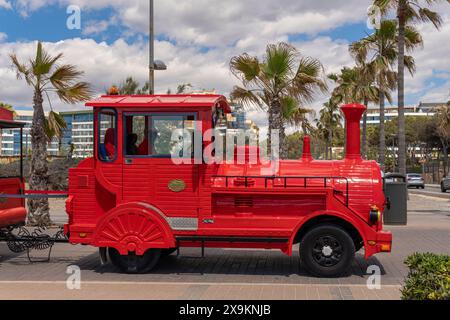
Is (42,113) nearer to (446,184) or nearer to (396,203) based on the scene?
(396,203)

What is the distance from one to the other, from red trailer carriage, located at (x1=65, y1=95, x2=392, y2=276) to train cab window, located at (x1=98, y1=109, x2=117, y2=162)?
2cm

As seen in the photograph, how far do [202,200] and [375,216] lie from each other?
2.52 metres

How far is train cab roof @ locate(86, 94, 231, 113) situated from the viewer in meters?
7.62

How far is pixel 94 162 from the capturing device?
310 inches

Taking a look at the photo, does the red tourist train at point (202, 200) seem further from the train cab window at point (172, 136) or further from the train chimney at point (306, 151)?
the train chimney at point (306, 151)

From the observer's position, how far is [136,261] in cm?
791

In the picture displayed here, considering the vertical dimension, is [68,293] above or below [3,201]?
below

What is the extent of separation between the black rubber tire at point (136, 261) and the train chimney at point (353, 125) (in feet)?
11.2

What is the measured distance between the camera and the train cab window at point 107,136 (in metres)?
7.80

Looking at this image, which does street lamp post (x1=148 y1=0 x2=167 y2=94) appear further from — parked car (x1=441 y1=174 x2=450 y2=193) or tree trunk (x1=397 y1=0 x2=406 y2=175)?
parked car (x1=441 y1=174 x2=450 y2=193)

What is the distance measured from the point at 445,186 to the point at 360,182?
32187mm

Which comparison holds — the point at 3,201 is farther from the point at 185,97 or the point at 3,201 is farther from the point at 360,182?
the point at 360,182

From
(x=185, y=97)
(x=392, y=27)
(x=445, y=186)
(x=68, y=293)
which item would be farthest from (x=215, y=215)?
(x=445, y=186)

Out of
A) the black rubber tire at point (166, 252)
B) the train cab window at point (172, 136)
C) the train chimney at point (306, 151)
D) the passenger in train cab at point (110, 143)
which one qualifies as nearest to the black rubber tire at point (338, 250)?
the train chimney at point (306, 151)
